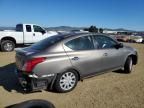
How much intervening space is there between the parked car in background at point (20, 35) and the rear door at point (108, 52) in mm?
8935

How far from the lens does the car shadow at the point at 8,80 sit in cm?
695

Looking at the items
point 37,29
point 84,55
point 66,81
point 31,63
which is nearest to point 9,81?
point 31,63

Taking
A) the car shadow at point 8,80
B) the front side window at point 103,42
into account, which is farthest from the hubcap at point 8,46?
the front side window at point 103,42

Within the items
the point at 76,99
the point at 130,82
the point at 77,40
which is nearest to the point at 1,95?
the point at 76,99

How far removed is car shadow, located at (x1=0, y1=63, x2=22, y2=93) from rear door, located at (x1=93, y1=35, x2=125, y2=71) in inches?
101

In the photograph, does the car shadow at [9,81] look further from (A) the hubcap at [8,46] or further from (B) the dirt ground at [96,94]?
(A) the hubcap at [8,46]

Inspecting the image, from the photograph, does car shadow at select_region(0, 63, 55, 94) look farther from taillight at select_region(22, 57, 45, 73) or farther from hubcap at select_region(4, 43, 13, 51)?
hubcap at select_region(4, 43, 13, 51)

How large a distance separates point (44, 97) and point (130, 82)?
2728mm

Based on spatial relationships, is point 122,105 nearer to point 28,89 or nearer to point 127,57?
point 28,89

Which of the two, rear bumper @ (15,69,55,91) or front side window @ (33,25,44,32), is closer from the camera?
rear bumper @ (15,69,55,91)

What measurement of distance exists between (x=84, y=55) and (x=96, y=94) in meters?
1.15

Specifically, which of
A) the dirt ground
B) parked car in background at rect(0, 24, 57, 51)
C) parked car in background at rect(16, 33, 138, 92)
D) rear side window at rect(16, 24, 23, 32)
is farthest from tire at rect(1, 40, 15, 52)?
parked car in background at rect(16, 33, 138, 92)

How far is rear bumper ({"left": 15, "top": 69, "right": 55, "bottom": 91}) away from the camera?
596cm

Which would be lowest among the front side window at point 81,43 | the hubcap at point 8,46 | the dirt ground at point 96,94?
the dirt ground at point 96,94
